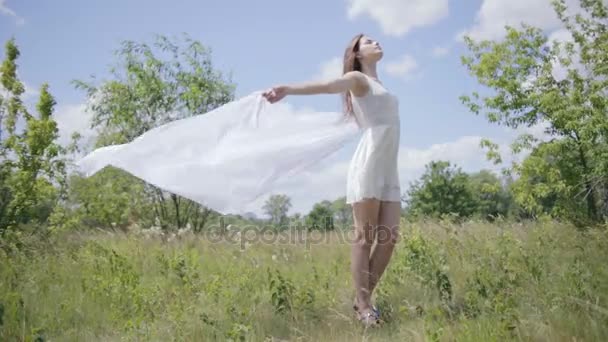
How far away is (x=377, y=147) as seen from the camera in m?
4.10

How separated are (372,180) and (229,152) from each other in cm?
133

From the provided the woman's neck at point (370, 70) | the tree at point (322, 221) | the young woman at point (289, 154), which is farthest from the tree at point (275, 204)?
the tree at point (322, 221)

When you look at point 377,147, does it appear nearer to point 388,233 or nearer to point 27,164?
point 388,233

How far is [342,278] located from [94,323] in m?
2.70

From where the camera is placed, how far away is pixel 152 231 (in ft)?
30.0

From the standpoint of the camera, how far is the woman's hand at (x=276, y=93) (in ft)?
12.2

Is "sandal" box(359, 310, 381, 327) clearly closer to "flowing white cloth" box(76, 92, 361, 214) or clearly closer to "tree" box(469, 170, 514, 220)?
"flowing white cloth" box(76, 92, 361, 214)

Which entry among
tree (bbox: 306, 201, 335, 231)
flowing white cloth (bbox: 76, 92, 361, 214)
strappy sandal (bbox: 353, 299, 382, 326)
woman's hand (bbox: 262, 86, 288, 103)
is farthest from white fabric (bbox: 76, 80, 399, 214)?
tree (bbox: 306, 201, 335, 231)

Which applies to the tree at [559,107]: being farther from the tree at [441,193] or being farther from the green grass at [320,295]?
the tree at [441,193]

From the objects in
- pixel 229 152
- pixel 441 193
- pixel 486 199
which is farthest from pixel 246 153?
pixel 486 199

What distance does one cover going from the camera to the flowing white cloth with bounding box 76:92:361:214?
4329mm

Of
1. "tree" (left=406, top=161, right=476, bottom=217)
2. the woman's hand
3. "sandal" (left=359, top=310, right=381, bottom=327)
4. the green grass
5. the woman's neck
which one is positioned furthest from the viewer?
"tree" (left=406, top=161, right=476, bottom=217)

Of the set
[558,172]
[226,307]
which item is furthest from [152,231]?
[558,172]

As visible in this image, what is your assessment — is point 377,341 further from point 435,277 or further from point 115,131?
point 115,131
